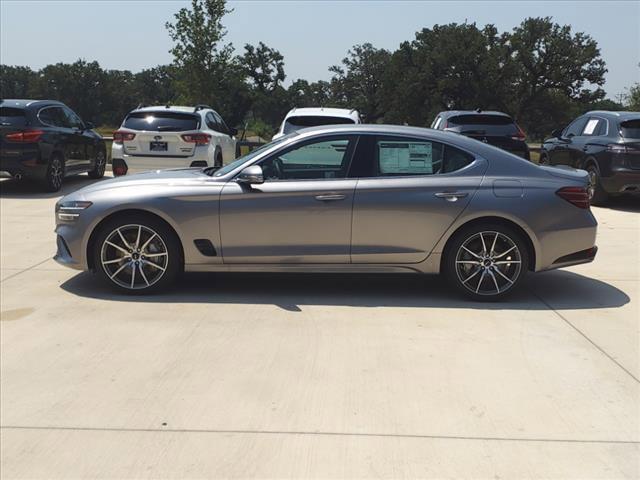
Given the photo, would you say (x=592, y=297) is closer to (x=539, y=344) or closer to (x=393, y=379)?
(x=539, y=344)

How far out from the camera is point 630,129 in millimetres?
10570

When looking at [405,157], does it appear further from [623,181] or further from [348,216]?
[623,181]

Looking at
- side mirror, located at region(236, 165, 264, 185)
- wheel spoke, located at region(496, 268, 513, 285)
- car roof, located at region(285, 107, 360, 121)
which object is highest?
car roof, located at region(285, 107, 360, 121)

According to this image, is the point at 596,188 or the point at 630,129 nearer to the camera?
the point at 630,129

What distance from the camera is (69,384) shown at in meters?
3.81

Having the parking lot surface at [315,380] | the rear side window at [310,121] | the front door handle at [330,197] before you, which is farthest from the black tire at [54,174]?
the front door handle at [330,197]

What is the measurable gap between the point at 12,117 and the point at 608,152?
34.6 ft

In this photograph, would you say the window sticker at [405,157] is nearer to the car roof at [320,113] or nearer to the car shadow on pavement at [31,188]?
the car roof at [320,113]

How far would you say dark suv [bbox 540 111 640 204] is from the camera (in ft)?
34.0

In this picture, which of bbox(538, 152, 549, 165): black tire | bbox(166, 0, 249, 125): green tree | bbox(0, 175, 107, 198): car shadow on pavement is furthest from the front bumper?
bbox(166, 0, 249, 125): green tree

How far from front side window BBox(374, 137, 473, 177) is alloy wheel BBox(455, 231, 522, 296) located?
0.69m

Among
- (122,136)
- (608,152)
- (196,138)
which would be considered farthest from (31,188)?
(608,152)

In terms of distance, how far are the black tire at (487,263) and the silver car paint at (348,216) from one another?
100 millimetres

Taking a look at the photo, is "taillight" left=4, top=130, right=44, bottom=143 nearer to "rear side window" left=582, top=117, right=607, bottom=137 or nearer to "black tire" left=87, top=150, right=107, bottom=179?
"black tire" left=87, top=150, right=107, bottom=179
